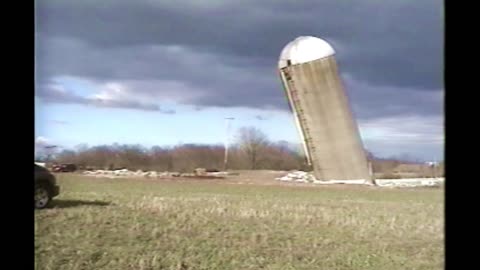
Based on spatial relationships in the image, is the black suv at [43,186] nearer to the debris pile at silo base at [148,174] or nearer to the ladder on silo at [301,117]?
the debris pile at silo base at [148,174]

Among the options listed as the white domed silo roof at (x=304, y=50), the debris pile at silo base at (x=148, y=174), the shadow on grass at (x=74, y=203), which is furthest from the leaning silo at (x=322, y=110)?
the shadow on grass at (x=74, y=203)

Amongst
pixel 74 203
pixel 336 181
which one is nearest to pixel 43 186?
pixel 74 203

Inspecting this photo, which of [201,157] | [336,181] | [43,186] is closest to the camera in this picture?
[43,186]

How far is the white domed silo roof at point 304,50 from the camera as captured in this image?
125 centimetres

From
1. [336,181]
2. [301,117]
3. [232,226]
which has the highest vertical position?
[301,117]

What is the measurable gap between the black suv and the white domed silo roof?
0.62 metres

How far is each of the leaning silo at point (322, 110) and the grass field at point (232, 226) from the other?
93 mm

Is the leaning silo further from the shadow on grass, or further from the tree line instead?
the shadow on grass

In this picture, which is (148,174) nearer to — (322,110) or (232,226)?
(232,226)

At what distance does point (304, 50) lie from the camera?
131 centimetres

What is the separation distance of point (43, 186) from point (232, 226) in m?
0.64
